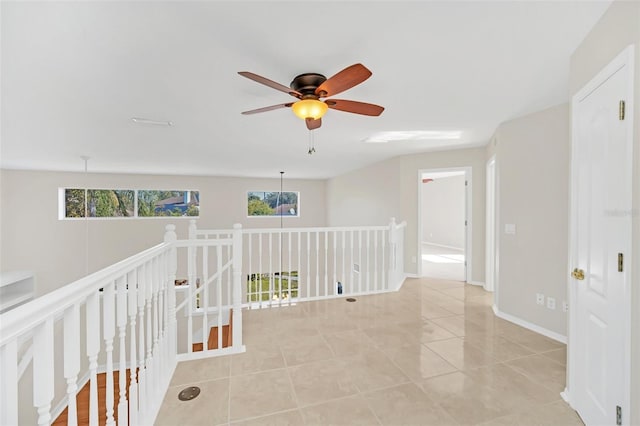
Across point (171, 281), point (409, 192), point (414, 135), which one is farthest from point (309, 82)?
point (409, 192)

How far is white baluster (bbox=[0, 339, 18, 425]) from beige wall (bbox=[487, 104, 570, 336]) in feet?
12.9

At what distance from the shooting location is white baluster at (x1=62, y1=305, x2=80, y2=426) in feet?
3.08

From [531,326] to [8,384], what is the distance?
4057 mm

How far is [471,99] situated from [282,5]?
218cm

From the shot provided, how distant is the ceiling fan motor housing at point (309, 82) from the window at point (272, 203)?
688cm

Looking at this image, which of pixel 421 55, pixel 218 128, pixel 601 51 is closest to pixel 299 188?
pixel 218 128

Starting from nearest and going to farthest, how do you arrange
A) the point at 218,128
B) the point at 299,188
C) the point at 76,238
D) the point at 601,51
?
the point at 601,51, the point at 218,128, the point at 76,238, the point at 299,188

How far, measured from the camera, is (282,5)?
155 centimetres

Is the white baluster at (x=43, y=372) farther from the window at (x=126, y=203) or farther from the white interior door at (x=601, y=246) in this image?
the window at (x=126, y=203)

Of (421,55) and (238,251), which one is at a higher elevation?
(421,55)

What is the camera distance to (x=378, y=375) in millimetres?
2229

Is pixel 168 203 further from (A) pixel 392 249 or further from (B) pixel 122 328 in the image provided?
(B) pixel 122 328

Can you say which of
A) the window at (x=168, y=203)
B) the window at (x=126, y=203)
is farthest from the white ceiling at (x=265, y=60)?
the window at (x=168, y=203)

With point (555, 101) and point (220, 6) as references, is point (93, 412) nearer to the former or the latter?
point (220, 6)
